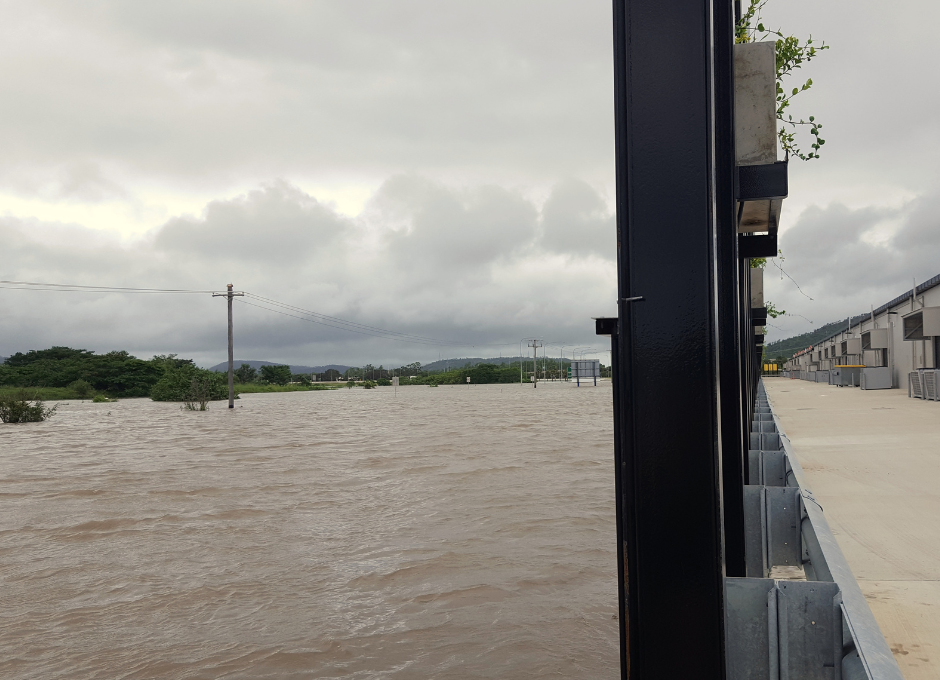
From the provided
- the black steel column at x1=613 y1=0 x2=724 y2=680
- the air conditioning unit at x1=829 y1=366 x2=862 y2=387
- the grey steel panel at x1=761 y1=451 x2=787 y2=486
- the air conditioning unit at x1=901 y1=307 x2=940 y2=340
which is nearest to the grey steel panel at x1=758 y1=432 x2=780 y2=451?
the grey steel panel at x1=761 y1=451 x2=787 y2=486

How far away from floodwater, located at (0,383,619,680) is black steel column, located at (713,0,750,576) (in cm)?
121

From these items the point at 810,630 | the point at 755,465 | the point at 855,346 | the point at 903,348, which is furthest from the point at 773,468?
the point at 855,346

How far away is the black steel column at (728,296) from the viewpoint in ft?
9.07

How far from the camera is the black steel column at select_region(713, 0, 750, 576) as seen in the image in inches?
109

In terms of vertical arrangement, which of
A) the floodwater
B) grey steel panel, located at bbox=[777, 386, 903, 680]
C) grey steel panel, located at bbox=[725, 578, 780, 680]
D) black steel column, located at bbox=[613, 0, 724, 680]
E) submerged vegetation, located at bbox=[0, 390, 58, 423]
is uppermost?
black steel column, located at bbox=[613, 0, 724, 680]

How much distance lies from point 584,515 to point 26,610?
4694 millimetres

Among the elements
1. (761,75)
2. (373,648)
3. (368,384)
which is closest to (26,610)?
(373,648)

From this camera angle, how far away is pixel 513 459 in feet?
37.2

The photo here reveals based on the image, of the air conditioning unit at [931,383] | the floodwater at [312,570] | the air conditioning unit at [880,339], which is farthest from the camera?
the air conditioning unit at [880,339]

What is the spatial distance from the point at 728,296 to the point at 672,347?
173 cm

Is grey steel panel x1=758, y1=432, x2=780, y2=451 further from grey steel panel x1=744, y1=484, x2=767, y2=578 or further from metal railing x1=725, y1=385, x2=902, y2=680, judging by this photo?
metal railing x1=725, y1=385, x2=902, y2=680

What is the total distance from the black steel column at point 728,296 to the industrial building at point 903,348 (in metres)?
19.3

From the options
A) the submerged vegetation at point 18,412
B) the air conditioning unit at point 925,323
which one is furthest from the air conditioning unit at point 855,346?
the submerged vegetation at point 18,412

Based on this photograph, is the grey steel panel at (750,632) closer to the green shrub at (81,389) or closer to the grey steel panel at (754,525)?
the grey steel panel at (754,525)
